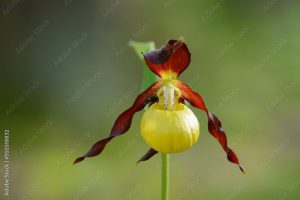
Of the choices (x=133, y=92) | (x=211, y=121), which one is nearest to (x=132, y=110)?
(x=211, y=121)

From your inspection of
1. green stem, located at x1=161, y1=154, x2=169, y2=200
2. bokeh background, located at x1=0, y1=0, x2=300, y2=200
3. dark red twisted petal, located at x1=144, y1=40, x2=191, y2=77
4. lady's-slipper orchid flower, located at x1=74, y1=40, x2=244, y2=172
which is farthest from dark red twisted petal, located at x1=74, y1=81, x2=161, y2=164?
bokeh background, located at x1=0, y1=0, x2=300, y2=200

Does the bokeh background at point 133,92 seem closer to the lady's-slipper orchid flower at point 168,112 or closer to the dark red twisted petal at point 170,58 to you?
the lady's-slipper orchid flower at point 168,112

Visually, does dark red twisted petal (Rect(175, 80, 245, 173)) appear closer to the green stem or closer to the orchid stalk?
the orchid stalk

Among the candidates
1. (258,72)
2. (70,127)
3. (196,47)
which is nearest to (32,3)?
(70,127)

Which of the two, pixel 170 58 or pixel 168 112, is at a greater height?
pixel 170 58

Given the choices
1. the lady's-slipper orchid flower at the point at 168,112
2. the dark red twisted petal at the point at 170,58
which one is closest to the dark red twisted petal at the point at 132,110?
the lady's-slipper orchid flower at the point at 168,112

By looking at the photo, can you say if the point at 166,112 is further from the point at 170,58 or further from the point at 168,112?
the point at 170,58

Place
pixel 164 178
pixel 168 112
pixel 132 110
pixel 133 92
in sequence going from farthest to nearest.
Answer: pixel 133 92 → pixel 132 110 → pixel 168 112 → pixel 164 178
